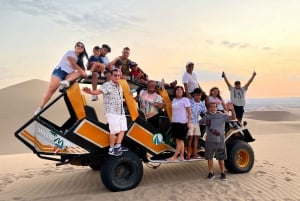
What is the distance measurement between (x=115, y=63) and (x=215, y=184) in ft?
11.9

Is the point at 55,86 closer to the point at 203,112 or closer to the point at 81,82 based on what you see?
the point at 81,82

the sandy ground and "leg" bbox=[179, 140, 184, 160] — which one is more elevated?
"leg" bbox=[179, 140, 184, 160]

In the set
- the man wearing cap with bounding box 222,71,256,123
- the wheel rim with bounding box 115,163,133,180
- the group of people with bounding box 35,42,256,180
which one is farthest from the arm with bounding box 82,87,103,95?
the man wearing cap with bounding box 222,71,256,123

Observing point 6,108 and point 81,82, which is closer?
point 81,82

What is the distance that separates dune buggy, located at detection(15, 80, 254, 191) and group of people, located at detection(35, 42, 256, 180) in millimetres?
221

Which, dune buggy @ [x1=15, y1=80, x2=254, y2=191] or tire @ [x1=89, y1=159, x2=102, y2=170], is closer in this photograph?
dune buggy @ [x1=15, y1=80, x2=254, y2=191]

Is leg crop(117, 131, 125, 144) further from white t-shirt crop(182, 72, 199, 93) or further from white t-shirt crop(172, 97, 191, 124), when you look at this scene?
white t-shirt crop(182, 72, 199, 93)

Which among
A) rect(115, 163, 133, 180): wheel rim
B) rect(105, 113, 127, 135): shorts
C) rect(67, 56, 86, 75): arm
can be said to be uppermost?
rect(67, 56, 86, 75): arm

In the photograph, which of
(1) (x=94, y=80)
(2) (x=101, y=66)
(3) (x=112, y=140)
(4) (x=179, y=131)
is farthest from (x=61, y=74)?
(4) (x=179, y=131)

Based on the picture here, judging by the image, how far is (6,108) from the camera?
3697 centimetres

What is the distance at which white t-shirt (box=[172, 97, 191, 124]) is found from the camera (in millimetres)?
8977

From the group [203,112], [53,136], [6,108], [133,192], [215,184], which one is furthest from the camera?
[6,108]

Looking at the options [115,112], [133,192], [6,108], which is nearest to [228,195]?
[133,192]

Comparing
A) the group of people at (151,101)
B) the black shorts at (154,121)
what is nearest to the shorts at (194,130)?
the group of people at (151,101)
